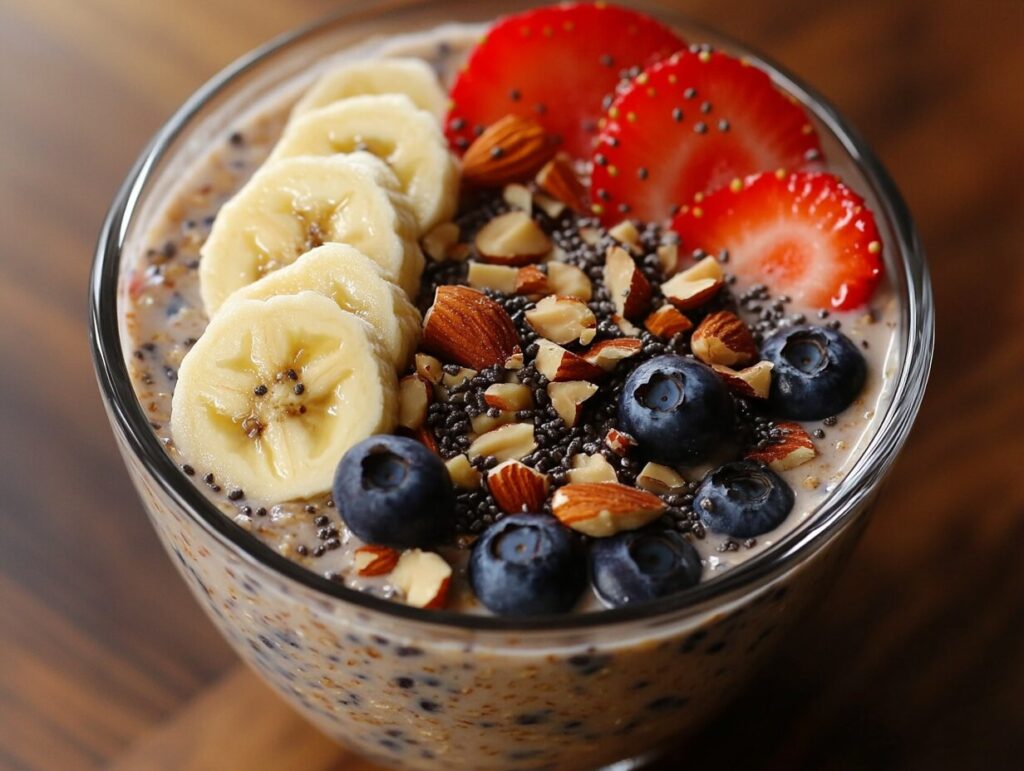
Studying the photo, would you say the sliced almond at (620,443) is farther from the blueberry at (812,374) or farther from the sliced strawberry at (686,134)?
the sliced strawberry at (686,134)

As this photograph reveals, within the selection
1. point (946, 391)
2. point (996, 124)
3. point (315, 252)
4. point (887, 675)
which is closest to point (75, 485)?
point (315, 252)

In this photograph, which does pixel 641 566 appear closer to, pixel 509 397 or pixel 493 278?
pixel 509 397

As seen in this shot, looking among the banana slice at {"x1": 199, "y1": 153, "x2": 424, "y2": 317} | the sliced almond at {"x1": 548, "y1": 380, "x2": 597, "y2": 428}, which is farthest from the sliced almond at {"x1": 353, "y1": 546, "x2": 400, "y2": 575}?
the banana slice at {"x1": 199, "y1": 153, "x2": 424, "y2": 317}

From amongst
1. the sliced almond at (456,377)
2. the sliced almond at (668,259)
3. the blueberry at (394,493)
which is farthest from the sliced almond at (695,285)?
the blueberry at (394,493)

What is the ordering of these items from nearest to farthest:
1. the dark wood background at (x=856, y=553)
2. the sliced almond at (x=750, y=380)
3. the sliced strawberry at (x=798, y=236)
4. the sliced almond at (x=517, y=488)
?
the sliced almond at (x=517, y=488) → the sliced almond at (x=750, y=380) → the sliced strawberry at (x=798, y=236) → the dark wood background at (x=856, y=553)

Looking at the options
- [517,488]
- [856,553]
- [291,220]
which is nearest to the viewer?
[517,488]

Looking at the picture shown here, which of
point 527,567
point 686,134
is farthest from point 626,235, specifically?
point 527,567
